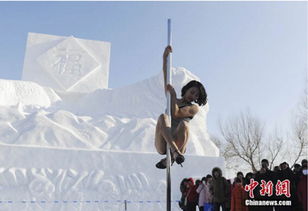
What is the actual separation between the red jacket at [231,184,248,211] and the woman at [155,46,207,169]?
299cm

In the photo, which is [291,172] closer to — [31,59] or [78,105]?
[78,105]

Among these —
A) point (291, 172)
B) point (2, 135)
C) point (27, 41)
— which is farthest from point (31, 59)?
point (291, 172)

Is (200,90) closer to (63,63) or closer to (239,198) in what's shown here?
(239,198)

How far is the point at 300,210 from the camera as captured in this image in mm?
4688

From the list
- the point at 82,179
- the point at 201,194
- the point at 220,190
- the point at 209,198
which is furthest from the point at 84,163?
the point at 220,190

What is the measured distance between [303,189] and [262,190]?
0.71 m

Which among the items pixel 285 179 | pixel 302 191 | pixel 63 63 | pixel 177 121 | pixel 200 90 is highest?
pixel 63 63

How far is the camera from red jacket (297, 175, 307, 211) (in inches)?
171

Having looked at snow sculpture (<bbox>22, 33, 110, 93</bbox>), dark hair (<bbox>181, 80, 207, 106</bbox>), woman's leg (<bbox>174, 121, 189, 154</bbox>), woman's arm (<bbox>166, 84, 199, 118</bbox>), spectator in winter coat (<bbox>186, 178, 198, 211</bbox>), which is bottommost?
spectator in winter coat (<bbox>186, 178, 198, 211</bbox>)

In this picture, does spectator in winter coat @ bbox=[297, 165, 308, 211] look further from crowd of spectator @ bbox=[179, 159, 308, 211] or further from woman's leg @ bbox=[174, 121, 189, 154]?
woman's leg @ bbox=[174, 121, 189, 154]

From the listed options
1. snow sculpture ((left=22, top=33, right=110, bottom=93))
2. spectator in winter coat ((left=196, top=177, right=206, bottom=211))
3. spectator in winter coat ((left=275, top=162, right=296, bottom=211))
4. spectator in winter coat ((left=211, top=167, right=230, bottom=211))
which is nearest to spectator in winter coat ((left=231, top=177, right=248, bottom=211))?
spectator in winter coat ((left=211, top=167, right=230, bottom=211))

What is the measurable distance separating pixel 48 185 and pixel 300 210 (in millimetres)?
6247

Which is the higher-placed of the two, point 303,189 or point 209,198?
point 303,189

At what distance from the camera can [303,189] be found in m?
4.38
